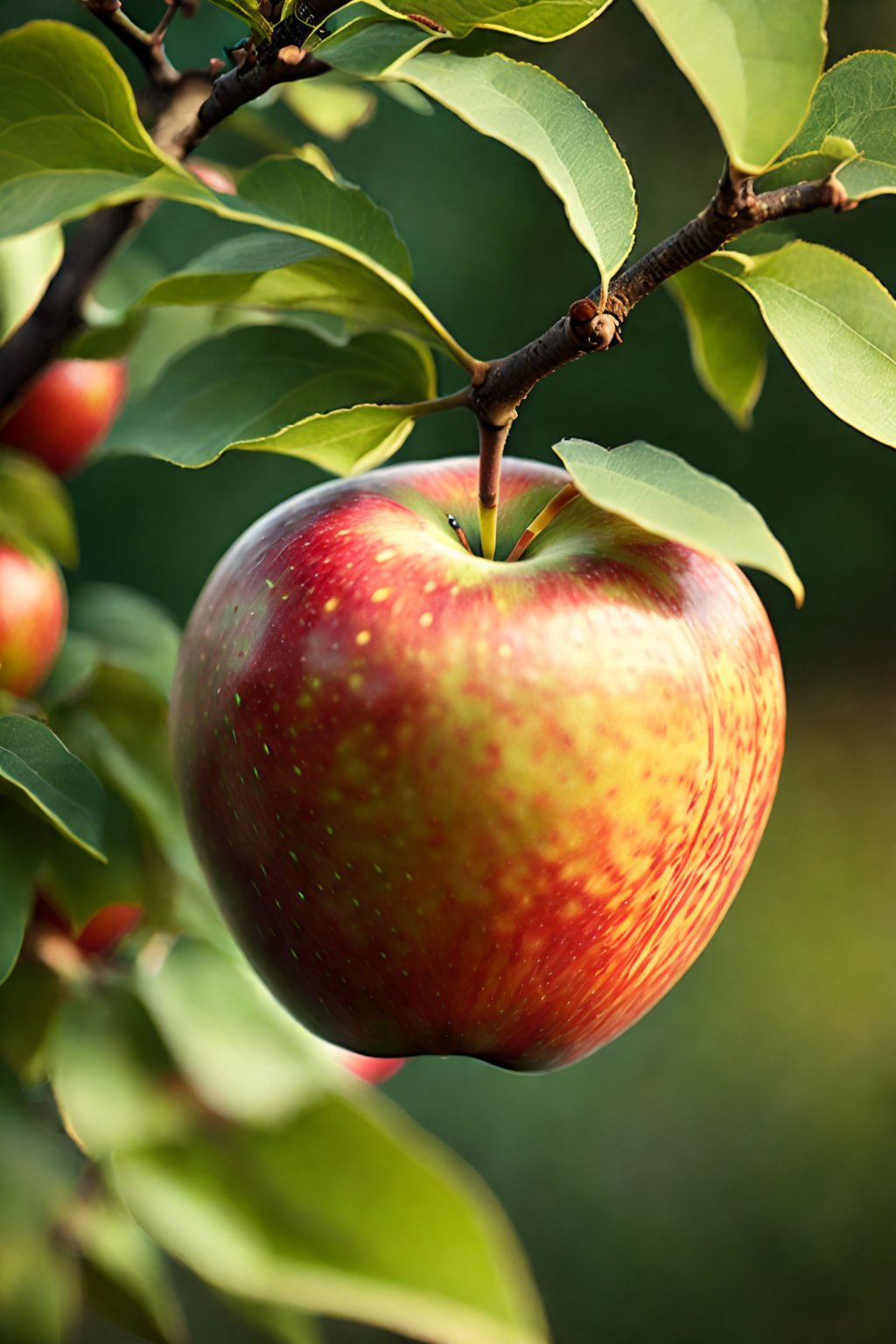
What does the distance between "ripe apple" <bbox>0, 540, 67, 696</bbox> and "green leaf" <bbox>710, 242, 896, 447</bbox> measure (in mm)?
213

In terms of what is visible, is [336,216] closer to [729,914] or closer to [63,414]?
[63,414]

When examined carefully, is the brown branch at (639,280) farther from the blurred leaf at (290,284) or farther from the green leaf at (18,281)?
the green leaf at (18,281)

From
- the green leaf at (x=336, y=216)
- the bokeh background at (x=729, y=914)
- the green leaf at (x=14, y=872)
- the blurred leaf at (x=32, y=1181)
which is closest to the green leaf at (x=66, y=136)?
the green leaf at (x=336, y=216)

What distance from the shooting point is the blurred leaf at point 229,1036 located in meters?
0.34

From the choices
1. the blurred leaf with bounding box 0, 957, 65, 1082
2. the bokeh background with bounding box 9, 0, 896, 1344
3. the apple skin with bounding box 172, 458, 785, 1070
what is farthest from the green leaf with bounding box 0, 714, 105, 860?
the bokeh background with bounding box 9, 0, 896, 1344

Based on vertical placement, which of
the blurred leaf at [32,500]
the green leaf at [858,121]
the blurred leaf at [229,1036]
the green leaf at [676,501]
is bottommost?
the blurred leaf at [229,1036]

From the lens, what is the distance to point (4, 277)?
312 millimetres

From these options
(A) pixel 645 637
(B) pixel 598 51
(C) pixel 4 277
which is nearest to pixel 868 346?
(A) pixel 645 637

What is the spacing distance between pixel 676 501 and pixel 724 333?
0.11 meters

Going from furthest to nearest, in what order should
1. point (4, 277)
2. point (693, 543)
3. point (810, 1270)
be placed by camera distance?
point (810, 1270) < point (4, 277) < point (693, 543)

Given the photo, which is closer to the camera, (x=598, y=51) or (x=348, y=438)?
A: (x=348, y=438)

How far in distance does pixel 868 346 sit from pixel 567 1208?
2.57ft

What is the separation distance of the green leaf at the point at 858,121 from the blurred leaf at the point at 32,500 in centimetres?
26

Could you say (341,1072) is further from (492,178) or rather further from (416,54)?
(492,178)
